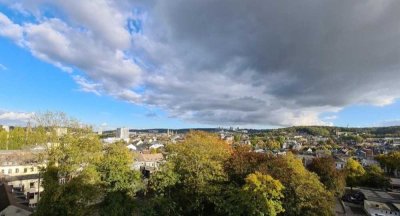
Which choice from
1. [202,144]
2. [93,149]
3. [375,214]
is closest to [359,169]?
[375,214]

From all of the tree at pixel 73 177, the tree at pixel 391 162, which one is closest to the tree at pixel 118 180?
the tree at pixel 73 177

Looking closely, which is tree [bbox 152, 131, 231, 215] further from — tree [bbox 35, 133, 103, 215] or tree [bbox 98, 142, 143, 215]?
tree [bbox 35, 133, 103, 215]

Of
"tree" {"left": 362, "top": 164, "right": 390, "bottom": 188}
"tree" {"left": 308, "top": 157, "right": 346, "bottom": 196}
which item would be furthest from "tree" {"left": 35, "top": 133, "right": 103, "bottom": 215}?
"tree" {"left": 362, "top": 164, "right": 390, "bottom": 188}

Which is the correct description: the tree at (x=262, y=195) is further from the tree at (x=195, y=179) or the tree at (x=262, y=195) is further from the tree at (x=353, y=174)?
the tree at (x=353, y=174)

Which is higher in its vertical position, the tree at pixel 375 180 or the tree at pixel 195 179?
the tree at pixel 195 179

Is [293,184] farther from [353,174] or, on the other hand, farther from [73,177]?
[353,174]

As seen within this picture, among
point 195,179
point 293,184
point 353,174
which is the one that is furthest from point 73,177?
point 353,174

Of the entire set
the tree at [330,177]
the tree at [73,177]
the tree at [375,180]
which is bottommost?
the tree at [375,180]

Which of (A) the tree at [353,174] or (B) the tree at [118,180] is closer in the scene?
(B) the tree at [118,180]
